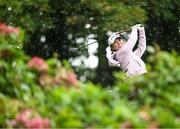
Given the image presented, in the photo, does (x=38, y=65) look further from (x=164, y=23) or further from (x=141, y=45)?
(x=164, y=23)

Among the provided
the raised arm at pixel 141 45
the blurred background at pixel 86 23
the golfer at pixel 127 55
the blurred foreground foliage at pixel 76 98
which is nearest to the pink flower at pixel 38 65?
the blurred foreground foliage at pixel 76 98

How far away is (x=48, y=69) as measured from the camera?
500 centimetres

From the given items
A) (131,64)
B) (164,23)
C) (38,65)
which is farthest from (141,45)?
(38,65)

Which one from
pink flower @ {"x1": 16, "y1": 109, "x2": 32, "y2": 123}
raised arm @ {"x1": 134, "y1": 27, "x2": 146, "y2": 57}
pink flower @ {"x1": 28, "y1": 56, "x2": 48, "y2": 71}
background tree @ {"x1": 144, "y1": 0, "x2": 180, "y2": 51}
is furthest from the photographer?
background tree @ {"x1": 144, "y1": 0, "x2": 180, "y2": 51}

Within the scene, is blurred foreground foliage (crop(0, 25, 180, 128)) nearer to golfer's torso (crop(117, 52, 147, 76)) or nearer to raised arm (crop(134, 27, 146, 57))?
golfer's torso (crop(117, 52, 147, 76))

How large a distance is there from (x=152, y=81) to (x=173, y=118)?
447mm

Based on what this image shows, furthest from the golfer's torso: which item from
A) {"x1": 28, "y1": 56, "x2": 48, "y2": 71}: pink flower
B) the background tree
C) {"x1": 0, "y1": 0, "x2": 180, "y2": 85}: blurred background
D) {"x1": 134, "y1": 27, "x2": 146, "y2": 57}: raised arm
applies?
Result: {"x1": 28, "y1": 56, "x2": 48, "y2": 71}: pink flower

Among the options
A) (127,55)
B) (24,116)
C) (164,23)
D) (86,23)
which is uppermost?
(24,116)

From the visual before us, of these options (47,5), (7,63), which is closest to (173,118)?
(7,63)

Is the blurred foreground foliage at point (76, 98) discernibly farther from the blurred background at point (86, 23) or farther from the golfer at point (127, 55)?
the blurred background at point (86, 23)

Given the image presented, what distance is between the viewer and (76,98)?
4.50m

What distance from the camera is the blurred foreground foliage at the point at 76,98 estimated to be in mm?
4305

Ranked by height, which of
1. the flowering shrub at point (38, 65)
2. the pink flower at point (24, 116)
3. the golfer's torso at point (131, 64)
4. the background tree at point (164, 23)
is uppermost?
the flowering shrub at point (38, 65)

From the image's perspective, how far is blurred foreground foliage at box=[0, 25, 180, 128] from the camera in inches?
169
